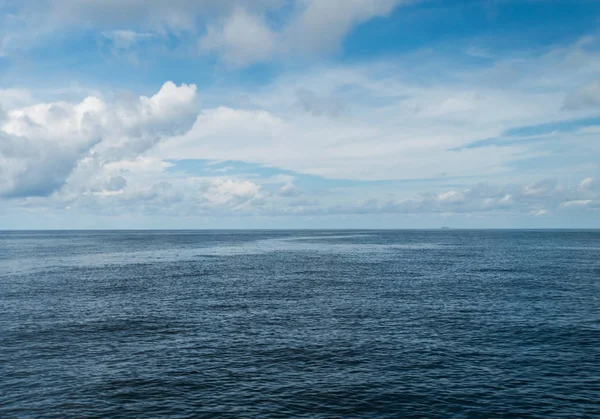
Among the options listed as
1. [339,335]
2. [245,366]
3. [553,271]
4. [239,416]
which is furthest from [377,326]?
[553,271]

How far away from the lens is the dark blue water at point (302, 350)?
3338 cm

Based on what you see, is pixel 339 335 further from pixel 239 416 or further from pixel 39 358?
pixel 39 358

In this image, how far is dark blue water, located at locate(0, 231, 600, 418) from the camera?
33.4 m

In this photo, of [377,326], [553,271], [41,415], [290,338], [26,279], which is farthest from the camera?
[553,271]

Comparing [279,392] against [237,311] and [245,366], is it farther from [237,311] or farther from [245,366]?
[237,311]

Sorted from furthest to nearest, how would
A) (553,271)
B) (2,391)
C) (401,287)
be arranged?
(553,271) < (401,287) < (2,391)

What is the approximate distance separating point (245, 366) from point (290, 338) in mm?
9342

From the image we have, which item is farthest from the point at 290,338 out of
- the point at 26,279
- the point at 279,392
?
the point at 26,279

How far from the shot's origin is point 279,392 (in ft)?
116

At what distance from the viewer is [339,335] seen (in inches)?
1987

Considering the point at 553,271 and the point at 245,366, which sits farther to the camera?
the point at 553,271

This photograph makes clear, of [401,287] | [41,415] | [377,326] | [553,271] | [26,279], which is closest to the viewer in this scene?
[41,415]

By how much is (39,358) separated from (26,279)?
60.9 metres

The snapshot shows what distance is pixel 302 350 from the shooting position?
148 ft
